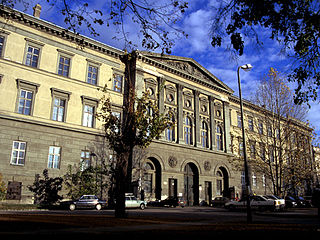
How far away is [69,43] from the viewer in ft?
106

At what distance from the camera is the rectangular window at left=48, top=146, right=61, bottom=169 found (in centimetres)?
2892

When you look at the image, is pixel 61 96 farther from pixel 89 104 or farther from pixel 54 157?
pixel 54 157

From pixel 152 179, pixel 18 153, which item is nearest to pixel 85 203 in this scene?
pixel 18 153

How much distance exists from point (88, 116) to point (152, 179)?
1110 centimetres

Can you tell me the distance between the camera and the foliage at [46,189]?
1080 inches

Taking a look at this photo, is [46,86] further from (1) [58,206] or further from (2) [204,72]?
(2) [204,72]

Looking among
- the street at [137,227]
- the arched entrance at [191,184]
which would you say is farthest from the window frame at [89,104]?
the street at [137,227]

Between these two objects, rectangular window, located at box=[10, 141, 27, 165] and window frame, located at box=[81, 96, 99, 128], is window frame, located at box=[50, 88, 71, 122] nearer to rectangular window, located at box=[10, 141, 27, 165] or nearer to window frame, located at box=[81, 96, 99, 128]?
window frame, located at box=[81, 96, 99, 128]

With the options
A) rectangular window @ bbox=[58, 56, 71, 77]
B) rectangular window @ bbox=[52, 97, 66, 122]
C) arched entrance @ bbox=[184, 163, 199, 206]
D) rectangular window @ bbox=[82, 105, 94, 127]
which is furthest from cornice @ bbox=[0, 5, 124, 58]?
arched entrance @ bbox=[184, 163, 199, 206]

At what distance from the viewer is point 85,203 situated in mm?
27391

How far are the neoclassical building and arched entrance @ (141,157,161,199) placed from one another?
12 centimetres

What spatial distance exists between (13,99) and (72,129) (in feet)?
20.4

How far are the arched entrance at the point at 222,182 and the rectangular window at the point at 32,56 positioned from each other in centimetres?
2970

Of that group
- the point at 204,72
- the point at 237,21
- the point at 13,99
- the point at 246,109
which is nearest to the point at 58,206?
the point at 13,99
